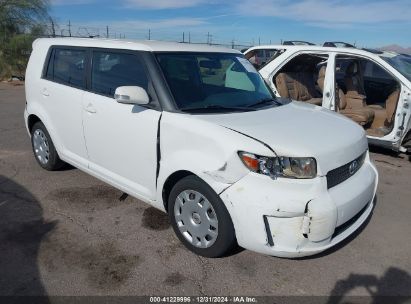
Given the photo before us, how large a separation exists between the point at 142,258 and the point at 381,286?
1993mm

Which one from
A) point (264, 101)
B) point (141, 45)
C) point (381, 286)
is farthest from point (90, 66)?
point (381, 286)

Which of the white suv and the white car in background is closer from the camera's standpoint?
the white suv

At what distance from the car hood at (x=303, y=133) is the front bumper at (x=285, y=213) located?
0.23 meters

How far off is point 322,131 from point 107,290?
7.20 feet

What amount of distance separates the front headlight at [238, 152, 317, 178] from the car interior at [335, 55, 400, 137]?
401 centimetres

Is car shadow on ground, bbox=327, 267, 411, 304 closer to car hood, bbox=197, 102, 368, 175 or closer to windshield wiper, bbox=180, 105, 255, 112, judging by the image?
car hood, bbox=197, 102, 368, 175

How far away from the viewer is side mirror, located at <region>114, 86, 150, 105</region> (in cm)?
350

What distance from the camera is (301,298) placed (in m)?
3.04

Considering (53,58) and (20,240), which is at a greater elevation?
(53,58)

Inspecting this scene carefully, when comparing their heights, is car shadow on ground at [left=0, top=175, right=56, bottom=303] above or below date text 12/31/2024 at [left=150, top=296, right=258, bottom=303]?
below

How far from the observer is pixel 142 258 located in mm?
3494

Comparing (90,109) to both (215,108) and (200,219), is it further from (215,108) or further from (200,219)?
(200,219)

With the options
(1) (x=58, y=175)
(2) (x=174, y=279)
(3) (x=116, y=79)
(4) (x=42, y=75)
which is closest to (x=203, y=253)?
(2) (x=174, y=279)

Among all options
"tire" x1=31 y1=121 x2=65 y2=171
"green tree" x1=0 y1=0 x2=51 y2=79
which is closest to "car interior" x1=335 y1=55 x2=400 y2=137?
"tire" x1=31 y1=121 x2=65 y2=171
